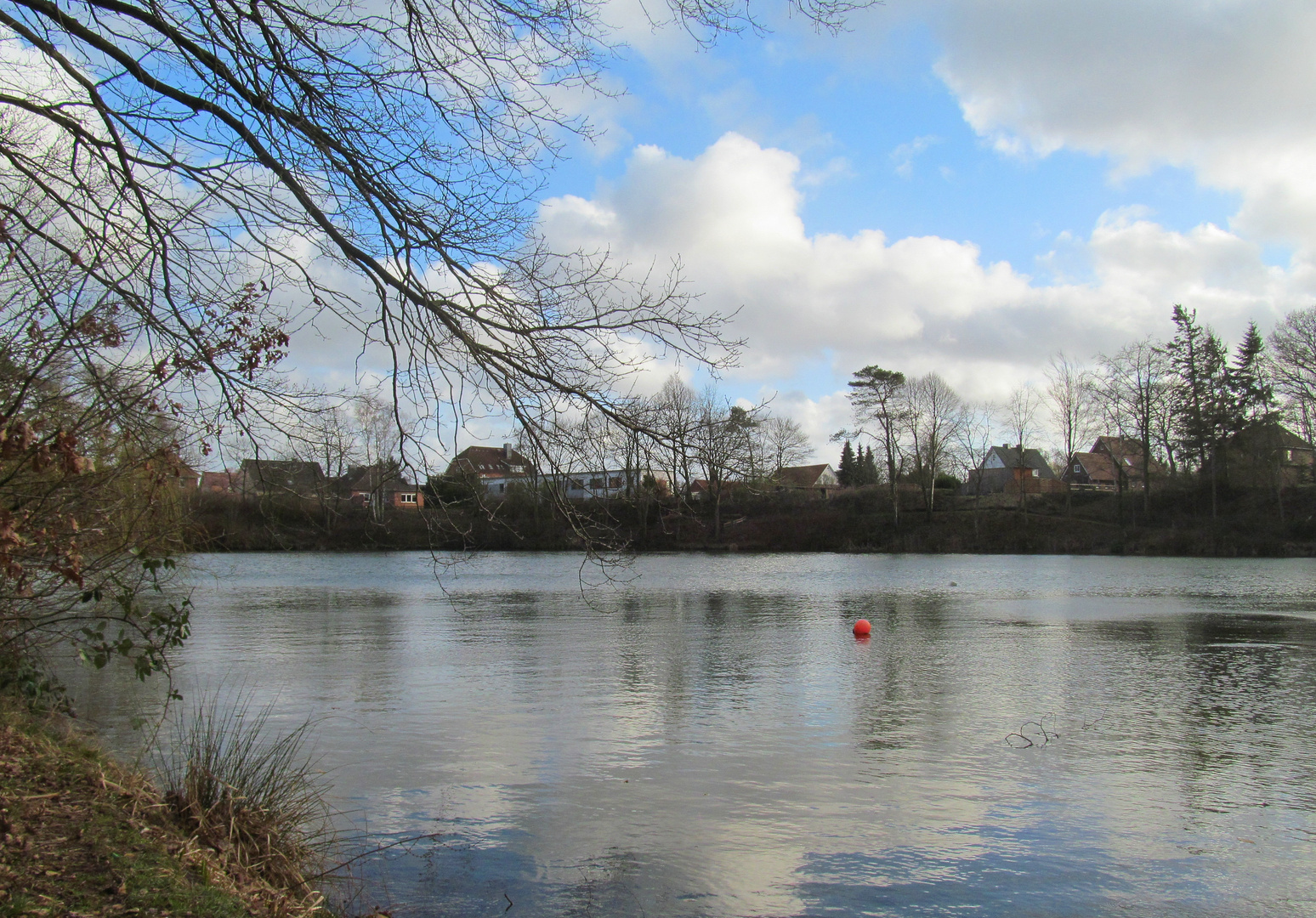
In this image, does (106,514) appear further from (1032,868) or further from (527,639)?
(527,639)

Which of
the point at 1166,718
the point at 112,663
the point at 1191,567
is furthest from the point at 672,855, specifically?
the point at 1191,567

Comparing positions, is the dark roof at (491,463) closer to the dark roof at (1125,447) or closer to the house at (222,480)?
the house at (222,480)

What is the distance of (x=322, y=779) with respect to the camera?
308 inches

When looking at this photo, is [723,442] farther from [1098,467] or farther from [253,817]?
[1098,467]

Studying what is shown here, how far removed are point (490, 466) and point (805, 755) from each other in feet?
16.7

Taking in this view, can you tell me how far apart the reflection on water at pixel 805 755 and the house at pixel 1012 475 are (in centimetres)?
4106

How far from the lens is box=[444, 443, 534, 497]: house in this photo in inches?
217

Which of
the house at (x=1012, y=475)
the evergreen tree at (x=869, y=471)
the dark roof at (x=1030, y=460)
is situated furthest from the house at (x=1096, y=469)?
the evergreen tree at (x=869, y=471)

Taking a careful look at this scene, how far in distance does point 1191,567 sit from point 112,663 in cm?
3788

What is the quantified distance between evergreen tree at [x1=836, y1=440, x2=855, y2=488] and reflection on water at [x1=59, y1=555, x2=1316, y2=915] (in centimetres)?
5251

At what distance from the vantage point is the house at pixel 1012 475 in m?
61.8

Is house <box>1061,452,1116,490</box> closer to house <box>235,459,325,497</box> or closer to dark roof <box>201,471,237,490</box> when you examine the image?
dark roof <box>201,471,237,490</box>

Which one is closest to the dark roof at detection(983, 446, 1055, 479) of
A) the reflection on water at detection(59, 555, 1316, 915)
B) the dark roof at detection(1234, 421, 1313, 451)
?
the dark roof at detection(1234, 421, 1313, 451)

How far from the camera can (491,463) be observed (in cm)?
551
